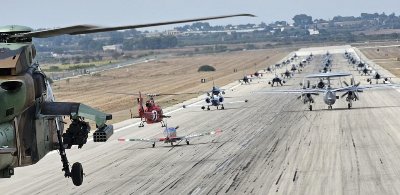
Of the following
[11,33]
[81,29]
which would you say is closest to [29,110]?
[11,33]

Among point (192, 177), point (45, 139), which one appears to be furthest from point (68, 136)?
point (192, 177)

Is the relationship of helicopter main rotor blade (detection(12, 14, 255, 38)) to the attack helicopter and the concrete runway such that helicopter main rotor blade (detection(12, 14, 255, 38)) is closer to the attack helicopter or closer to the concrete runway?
the attack helicopter

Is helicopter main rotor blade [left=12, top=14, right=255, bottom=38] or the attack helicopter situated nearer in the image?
helicopter main rotor blade [left=12, top=14, right=255, bottom=38]

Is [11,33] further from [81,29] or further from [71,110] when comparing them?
[81,29]

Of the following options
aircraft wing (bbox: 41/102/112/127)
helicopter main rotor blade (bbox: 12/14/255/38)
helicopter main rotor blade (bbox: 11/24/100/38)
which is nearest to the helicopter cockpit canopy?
helicopter main rotor blade (bbox: 11/24/100/38)

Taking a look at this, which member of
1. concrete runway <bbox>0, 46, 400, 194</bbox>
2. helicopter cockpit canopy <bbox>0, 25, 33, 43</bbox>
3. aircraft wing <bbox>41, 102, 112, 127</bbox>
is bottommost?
concrete runway <bbox>0, 46, 400, 194</bbox>

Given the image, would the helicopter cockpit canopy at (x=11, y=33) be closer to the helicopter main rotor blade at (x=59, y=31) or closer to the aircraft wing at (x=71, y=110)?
the helicopter main rotor blade at (x=59, y=31)

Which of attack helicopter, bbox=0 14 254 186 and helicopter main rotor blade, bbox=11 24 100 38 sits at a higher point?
helicopter main rotor blade, bbox=11 24 100 38
